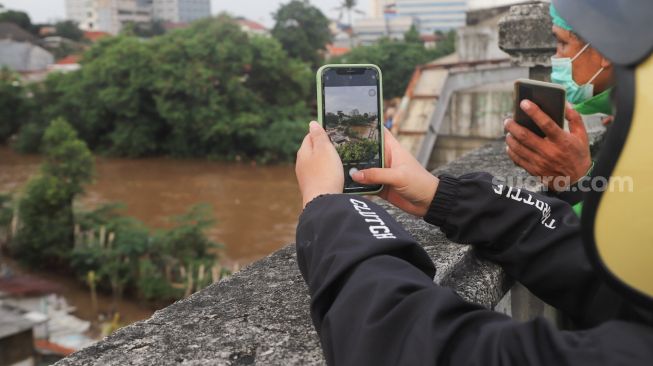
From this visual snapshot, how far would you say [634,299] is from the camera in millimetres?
778

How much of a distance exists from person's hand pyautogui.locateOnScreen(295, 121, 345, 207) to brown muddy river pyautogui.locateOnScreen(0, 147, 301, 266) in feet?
46.3

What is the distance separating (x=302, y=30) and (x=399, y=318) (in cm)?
3391

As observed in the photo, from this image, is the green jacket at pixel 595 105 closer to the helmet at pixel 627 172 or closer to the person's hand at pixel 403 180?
the person's hand at pixel 403 180

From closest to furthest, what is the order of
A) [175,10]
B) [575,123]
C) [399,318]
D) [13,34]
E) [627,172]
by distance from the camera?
[627,172]
[399,318]
[575,123]
[13,34]
[175,10]

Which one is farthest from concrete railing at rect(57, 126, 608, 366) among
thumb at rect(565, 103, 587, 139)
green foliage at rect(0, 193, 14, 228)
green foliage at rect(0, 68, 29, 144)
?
green foliage at rect(0, 68, 29, 144)

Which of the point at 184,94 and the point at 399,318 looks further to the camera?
the point at 184,94

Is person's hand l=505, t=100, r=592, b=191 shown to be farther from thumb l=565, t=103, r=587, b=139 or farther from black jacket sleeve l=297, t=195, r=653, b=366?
black jacket sleeve l=297, t=195, r=653, b=366

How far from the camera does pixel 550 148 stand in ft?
6.15

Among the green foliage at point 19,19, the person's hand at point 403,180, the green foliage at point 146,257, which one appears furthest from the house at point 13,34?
the person's hand at point 403,180

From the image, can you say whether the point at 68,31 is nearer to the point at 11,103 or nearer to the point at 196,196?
the point at 11,103

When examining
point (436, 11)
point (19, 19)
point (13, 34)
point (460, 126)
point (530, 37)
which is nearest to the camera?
point (530, 37)

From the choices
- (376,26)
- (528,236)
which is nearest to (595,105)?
(528,236)

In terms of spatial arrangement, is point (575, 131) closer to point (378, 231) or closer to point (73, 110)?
point (378, 231)

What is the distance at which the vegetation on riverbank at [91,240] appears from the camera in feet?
42.9
